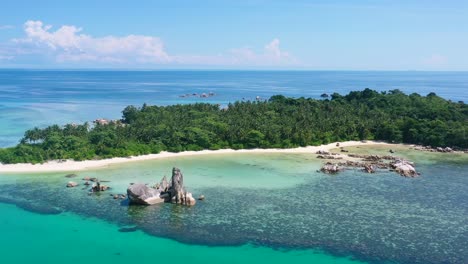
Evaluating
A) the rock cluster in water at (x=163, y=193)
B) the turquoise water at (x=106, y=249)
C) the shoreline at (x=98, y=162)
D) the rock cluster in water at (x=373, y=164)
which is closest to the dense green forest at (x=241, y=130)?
the shoreline at (x=98, y=162)

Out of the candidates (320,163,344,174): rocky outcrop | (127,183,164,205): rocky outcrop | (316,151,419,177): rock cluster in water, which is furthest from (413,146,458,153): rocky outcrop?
(127,183,164,205): rocky outcrop

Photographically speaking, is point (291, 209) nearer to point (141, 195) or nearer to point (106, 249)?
point (141, 195)

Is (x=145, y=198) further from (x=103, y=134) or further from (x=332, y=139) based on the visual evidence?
(x=332, y=139)

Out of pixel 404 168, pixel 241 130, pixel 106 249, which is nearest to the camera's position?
pixel 106 249

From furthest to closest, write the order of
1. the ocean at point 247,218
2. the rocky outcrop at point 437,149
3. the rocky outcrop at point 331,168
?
the rocky outcrop at point 437,149 < the rocky outcrop at point 331,168 < the ocean at point 247,218

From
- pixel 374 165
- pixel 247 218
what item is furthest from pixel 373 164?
pixel 247 218

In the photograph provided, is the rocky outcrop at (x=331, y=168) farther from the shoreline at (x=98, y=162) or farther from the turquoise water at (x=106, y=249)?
the turquoise water at (x=106, y=249)

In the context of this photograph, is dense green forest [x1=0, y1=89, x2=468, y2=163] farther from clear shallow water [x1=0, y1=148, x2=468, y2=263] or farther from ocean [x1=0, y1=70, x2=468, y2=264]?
clear shallow water [x1=0, y1=148, x2=468, y2=263]
